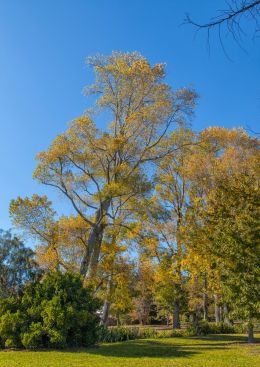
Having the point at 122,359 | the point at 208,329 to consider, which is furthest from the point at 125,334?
the point at 122,359

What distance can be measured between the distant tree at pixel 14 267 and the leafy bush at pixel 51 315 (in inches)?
21.7

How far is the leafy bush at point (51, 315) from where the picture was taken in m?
14.8

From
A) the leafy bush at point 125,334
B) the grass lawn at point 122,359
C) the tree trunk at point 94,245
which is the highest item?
the tree trunk at point 94,245

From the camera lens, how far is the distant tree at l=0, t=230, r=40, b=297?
1683 centimetres

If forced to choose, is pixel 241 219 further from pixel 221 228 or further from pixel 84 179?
pixel 84 179

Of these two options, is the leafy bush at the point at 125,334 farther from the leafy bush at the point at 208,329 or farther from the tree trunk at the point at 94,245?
the tree trunk at the point at 94,245

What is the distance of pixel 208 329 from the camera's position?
27.3 m

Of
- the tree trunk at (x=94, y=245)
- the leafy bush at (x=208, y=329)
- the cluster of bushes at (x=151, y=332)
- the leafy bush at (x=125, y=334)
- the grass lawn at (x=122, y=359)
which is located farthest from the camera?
the leafy bush at (x=208, y=329)

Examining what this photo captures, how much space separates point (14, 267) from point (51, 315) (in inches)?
122

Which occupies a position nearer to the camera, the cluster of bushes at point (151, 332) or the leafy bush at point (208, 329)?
the cluster of bushes at point (151, 332)

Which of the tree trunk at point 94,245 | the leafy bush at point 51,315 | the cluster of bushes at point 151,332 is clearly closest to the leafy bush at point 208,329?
the cluster of bushes at point 151,332

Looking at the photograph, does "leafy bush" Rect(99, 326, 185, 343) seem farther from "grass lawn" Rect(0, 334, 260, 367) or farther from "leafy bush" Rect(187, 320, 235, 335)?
"grass lawn" Rect(0, 334, 260, 367)

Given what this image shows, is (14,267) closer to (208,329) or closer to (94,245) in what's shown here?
(94,245)

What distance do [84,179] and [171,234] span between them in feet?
28.5
